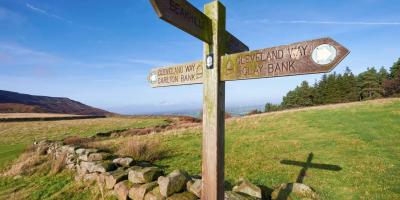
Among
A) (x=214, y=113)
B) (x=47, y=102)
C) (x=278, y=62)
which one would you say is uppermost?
(x=47, y=102)

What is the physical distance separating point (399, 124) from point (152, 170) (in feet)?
50.3

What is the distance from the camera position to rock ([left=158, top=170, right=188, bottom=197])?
5.15m

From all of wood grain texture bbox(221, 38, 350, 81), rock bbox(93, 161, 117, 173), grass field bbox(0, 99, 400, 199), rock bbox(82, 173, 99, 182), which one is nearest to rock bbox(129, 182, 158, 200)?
rock bbox(93, 161, 117, 173)


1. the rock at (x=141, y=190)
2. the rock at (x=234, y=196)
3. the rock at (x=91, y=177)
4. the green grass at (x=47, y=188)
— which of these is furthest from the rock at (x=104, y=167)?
the rock at (x=234, y=196)

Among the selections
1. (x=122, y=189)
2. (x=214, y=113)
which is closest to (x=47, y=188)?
(x=122, y=189)

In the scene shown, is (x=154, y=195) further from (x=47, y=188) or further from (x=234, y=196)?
(x=47, y=188)

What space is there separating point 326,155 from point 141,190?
748 centimetres

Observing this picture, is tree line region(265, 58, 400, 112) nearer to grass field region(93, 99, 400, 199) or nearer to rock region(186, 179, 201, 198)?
grass field region(93, 99, 400, 199)

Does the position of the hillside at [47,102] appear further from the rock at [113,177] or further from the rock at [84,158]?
the rock at [113,177]

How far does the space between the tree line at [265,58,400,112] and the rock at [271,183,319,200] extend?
224 ft

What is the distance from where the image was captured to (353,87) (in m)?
68.3

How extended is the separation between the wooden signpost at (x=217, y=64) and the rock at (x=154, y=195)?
183cm

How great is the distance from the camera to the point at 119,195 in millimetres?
6047


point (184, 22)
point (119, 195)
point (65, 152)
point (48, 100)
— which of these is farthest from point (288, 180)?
point (48, 100)
